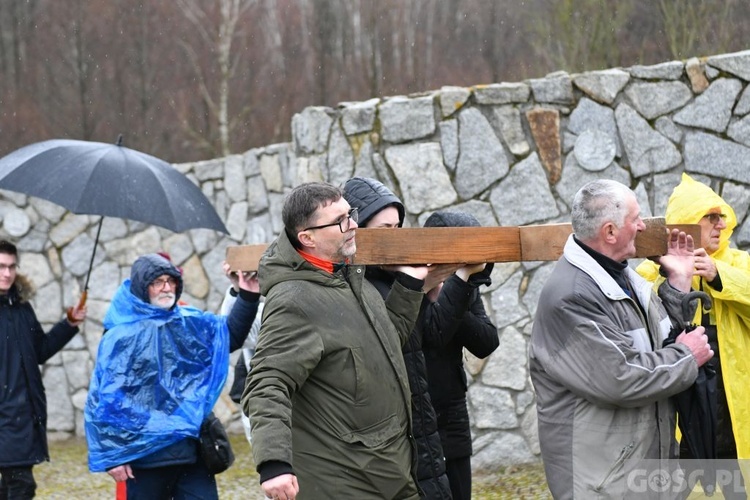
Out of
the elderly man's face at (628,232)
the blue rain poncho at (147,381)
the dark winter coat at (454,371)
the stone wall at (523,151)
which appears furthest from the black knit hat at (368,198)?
the stone wall at (523,151)

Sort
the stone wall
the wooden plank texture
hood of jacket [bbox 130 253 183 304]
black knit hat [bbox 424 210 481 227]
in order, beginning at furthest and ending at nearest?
1. the stone wall
2. hood of jacket [bbox 130 253 183 304]
3. black knit hat [bbox 424 210 481 227]
4. the wooden plank texture

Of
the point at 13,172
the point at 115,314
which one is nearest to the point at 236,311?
the point at 115,314

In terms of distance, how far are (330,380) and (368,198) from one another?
30.0 inches

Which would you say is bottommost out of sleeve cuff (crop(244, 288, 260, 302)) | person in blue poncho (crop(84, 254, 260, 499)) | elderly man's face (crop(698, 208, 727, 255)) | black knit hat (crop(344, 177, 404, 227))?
person in blue poncho (crop(84, 254, 260, 499))

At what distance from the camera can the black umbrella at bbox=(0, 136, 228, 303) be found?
4949 mm

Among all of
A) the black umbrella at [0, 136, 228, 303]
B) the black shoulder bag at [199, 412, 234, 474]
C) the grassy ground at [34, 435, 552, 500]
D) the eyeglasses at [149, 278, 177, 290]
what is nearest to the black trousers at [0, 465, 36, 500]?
the black umbrella at [0, 136, 228, 303]

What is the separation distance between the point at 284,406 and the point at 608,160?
14.4ft

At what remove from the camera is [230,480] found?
7.79 metres

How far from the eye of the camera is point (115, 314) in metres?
4.72

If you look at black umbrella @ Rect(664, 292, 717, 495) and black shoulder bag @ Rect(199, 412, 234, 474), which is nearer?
black umbrella @ Rect(664, 292, 717, 495)

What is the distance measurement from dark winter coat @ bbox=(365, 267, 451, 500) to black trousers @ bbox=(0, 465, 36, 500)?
2.61m

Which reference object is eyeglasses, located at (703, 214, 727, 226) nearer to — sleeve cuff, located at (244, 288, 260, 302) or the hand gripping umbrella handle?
the hand gripping umbrella handle

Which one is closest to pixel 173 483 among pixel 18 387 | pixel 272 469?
pixel 18 387

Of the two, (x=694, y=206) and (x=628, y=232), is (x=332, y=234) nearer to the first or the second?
(x=628, y=232)
